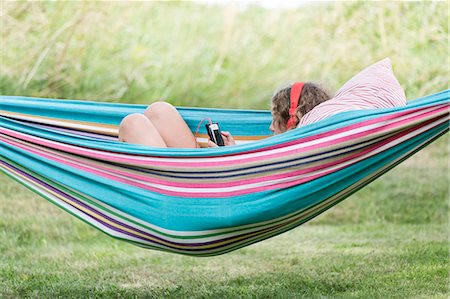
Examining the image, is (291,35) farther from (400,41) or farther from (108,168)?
(108,168)

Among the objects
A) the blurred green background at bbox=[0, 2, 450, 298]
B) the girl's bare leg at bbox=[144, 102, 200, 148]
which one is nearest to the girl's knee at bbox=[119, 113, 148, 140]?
the girl's bare leg at bbox=[144, 102, 200, 148]

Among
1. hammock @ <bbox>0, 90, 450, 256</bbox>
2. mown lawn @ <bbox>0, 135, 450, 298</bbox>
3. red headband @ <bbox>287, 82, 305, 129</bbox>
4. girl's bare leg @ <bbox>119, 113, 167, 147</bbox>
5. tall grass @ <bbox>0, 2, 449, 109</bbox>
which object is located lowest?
mown lawn @ <bbox>0, 135, 450, 298</bbox>

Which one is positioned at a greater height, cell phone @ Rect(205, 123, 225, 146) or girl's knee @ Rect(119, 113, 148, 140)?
girl's knee @ Rect(119, 113, 148, 140)

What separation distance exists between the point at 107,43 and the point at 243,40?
1.24 metres

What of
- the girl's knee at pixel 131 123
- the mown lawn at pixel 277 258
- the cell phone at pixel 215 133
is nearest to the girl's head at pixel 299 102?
the cell phone at pixel 215 133

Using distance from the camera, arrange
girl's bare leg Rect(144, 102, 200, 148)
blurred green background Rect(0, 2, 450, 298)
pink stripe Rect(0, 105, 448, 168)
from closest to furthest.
Result: pink stripe Rect(0, 105, 448, 168)
girl's bare leg Rect(144, 102, 200, 148)
blurred green background Rect(0, 2, 450, 298)

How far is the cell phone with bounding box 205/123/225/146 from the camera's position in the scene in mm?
2811

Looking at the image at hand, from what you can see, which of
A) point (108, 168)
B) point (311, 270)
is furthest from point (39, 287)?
point (311, 270)

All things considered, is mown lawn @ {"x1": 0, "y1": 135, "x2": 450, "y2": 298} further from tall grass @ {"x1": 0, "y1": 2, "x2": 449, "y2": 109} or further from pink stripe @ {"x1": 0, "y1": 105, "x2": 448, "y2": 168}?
tall grass @ {"x1": 0, "y1": 2, "x2": 449, "y2": 109}

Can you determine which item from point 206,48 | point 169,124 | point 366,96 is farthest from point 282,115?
point 206,48

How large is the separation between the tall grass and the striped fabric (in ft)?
11.0

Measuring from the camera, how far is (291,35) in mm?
6504

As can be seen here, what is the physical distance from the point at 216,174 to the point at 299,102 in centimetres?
49

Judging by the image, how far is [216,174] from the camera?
2.29 metres
